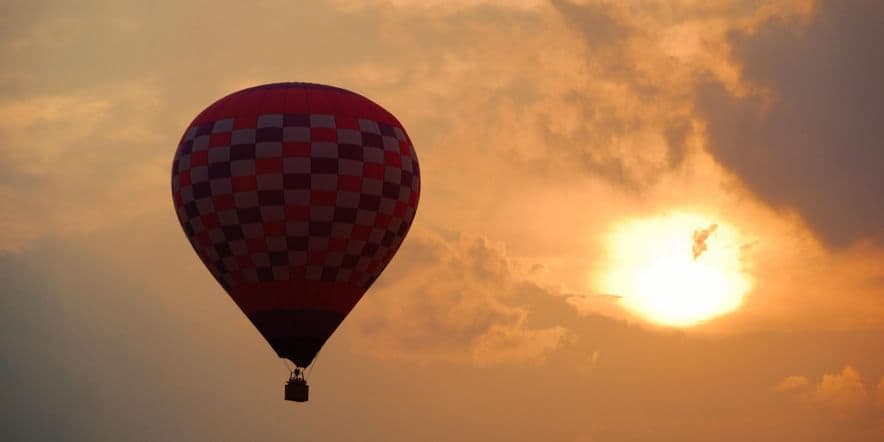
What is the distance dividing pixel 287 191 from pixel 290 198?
26 centimetres

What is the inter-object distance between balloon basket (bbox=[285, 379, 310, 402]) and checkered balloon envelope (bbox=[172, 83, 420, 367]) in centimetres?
75

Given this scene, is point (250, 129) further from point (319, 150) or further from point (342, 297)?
point (342, 297)

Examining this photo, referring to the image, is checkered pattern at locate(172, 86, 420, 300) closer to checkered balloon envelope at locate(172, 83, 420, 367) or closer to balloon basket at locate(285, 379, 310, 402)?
checkered balloon envelope at locate(172, 83, 420, 367)

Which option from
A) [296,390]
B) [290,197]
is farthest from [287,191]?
[296,390]

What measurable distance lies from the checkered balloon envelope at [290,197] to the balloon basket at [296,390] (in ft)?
2.45

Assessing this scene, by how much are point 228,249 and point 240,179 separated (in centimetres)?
269

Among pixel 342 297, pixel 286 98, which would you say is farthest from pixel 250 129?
pixel 342 297

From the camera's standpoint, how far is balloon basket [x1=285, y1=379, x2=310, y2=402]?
192ft

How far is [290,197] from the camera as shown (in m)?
59.3

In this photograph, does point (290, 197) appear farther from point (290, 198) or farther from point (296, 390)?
point (296, 390)

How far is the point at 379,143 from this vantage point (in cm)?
6050

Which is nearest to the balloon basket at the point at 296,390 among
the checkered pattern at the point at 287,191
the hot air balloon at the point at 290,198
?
the hot air balloon at the point at 290,198

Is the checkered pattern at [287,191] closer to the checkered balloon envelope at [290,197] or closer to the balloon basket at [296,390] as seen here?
the checkered balloon envelope at [290,197]

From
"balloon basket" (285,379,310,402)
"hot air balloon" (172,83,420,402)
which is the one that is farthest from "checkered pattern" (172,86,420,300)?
"balloon basket" (285,379,310,402)
